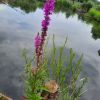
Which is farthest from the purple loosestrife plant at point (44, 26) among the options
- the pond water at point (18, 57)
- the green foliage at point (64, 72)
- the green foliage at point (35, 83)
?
the pond water at point (18, 57)

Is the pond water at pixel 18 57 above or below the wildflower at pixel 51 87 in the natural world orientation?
below

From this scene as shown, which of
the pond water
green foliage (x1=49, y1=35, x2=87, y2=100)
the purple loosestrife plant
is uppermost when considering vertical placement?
the purple loosestrife plant

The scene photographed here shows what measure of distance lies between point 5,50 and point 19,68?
16.5ft

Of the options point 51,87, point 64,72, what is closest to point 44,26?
point 51,87

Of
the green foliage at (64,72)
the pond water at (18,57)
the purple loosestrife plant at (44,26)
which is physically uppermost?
the purple loosestrife plant at (44,26)

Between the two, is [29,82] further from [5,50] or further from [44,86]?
[5,50]

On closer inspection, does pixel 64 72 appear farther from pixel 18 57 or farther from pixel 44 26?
pixel 18 57

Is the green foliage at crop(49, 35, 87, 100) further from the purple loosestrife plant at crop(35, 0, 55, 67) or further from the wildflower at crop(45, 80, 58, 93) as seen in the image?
the purple loosestrife plant at crop(35, 0, 55, 67)

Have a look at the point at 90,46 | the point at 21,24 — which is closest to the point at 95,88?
the point at 90,46

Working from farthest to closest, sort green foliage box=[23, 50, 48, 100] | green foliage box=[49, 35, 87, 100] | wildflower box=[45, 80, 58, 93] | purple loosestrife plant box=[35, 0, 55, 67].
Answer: green foliage box=[49, 35, 87, 100] < wildflower box=[45, 80, 58, 93] < green foliage box=[23, 50, 48, 100] < purple loosestrife plant box=[35, 0, 55, 67]

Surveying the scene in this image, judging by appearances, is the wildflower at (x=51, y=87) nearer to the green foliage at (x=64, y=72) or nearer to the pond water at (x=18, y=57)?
the green foliage at (x=64, y=72)

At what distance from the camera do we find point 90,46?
34719 millimetres

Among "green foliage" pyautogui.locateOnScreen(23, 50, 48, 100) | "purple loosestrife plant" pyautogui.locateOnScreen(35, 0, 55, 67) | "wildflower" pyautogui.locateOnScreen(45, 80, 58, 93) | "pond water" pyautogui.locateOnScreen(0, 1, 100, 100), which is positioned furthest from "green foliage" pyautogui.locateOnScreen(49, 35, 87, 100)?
"pond water" pyautogui.locateOnScreen(0, 1, 100, 100)

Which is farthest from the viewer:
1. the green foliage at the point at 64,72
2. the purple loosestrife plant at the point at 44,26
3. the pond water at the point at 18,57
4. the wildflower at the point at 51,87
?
the pond water at the point at 18,57
